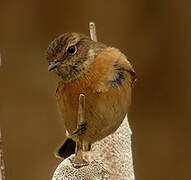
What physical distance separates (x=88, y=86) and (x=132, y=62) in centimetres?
243

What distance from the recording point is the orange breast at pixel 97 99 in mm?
2707

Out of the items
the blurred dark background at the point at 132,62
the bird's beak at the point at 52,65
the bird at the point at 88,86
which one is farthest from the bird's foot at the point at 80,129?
the blurred dark background at the point at 132,62

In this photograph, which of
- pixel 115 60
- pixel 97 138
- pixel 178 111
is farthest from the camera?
pixel 178 111

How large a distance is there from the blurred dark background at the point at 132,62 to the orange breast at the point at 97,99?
2312 mm

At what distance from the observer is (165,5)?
5207 millimetres

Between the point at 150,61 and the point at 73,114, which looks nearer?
the point at 73,114

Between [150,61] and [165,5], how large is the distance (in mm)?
386

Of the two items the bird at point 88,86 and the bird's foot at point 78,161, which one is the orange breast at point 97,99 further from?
the bird's foot at point 78,161

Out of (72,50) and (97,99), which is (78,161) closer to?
(97,99)

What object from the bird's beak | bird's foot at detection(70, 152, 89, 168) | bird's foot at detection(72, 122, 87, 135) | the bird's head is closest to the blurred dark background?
the bird's head

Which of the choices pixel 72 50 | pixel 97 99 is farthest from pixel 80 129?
pixel 72 50

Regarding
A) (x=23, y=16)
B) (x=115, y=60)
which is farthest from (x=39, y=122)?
(x=115, y=60)

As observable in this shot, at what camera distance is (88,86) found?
2771 mm

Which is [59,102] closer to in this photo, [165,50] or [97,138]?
[97,138]
